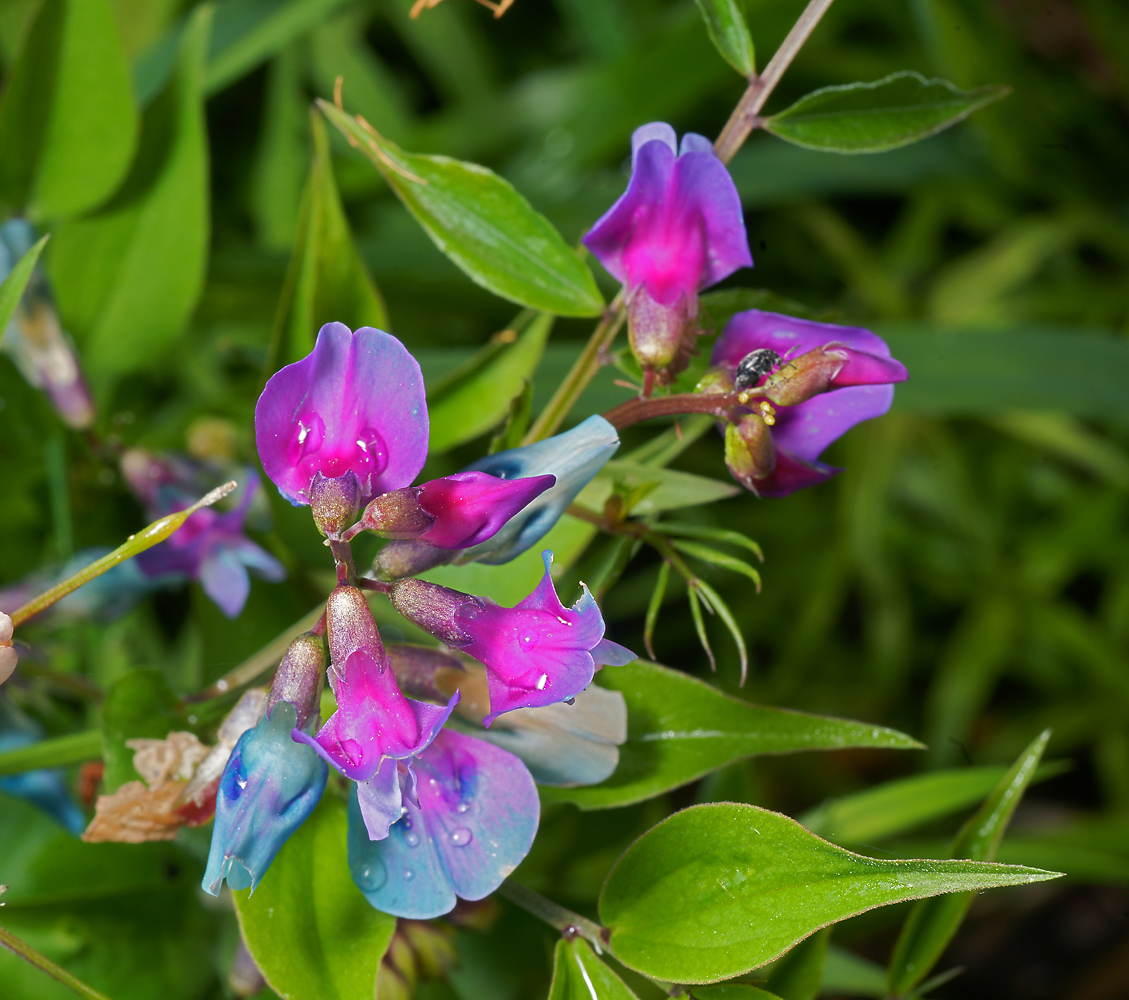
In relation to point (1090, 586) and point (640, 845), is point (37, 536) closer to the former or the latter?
point (640, 845)

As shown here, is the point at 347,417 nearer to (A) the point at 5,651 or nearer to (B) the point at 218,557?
(A) the point at 5,651

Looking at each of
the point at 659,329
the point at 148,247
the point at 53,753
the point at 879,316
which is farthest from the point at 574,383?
the point at 879,316

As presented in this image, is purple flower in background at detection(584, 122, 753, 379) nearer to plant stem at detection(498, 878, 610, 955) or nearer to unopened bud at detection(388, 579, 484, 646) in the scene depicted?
unopened bud at detection(388, 579, 484, 646)

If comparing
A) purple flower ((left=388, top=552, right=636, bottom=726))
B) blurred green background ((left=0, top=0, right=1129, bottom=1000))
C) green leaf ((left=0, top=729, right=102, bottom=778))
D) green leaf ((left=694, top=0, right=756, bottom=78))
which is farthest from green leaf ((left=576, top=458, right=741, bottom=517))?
blurred green background ((left=0, top=0, right=1129, bottom=1000))

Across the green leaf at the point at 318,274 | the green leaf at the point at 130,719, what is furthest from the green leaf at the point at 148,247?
the green leaf at the point at 130,719

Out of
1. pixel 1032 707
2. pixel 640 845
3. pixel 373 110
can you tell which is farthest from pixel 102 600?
pixel 1032 707

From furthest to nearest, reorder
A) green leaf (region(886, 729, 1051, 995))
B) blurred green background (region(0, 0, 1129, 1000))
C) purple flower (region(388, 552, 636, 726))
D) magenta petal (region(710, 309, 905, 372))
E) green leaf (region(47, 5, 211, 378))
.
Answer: blurred green background (region(0, 0, 1129, 1000))
green leaf (region(47, 5, 211, 378))
green leaf (region(886, 729, 1051, 995))
magenta petal (region(710, 309, 905, 372))
purple flower (region(388, 552, 636, 726))

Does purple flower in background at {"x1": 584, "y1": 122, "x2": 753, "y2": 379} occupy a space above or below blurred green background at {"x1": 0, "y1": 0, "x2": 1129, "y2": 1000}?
above
